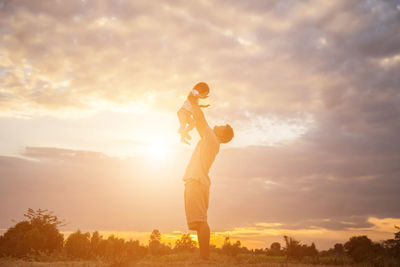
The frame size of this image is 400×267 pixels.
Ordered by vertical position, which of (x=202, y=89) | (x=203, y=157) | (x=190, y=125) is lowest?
(x=203, y=157)

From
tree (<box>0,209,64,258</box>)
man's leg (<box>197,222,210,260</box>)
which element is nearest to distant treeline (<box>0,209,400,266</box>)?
tree (<box>0,209,64,258</box>)

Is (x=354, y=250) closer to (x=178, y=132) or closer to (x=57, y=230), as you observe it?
(x=178, y=132)

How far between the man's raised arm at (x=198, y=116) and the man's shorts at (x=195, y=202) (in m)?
1.75

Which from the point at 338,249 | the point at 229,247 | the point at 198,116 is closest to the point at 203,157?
the point at 198,116

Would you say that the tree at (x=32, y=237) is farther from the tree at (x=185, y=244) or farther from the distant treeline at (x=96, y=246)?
the tree at (x=185, y=244)

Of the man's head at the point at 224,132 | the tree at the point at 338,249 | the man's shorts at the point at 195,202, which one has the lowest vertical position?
the tree at the point at 338,249

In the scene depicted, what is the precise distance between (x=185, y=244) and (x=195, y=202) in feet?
40.1

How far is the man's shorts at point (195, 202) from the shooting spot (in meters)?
11.0

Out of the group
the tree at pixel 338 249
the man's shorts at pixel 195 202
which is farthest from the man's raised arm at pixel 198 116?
the tree at pixel 338 249

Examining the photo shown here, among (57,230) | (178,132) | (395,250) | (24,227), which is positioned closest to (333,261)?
(395,250)

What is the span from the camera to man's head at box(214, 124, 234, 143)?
12516 mm

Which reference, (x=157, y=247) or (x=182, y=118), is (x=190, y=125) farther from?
(x=157, y=247)

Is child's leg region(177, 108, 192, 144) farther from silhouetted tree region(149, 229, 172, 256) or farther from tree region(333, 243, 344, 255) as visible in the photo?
tree region(333, 243, 344, 255)

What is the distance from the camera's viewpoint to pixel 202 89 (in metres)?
12.0
